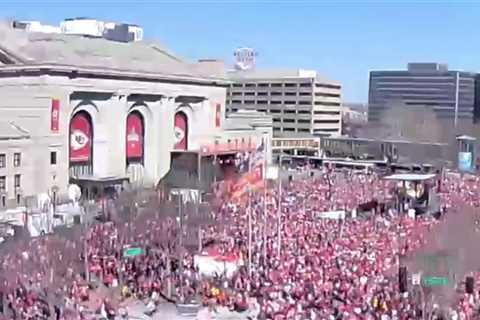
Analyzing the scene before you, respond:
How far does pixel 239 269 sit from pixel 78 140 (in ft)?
86.8

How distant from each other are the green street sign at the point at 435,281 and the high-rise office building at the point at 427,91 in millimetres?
125891

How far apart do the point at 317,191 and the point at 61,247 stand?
2442cm

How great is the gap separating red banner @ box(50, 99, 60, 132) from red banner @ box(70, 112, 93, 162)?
6.42 ft

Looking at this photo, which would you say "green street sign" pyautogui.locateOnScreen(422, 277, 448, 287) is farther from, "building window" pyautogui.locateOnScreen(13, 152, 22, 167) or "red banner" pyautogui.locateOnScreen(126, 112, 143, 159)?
"red banner" pyautogui.locateOnScreen(126, 112, 143, 159)

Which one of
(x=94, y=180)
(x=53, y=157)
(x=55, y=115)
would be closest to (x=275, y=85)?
(x=94, y=180)

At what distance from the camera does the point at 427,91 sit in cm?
15950

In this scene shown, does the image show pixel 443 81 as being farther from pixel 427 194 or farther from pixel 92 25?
pixel 427 194

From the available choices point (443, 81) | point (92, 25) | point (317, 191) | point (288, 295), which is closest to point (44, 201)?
point (317, 191)

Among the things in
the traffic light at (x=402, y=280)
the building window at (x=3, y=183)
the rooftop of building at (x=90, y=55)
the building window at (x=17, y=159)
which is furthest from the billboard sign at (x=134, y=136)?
the traffic light at (x=402, y=280)

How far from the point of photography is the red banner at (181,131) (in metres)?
60.6

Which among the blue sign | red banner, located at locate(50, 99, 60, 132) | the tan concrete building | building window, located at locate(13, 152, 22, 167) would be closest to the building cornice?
the tan concrete building

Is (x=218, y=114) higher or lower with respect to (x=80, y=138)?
higher

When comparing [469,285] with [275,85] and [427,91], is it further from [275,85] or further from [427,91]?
[427,91]

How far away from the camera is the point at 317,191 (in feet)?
163
